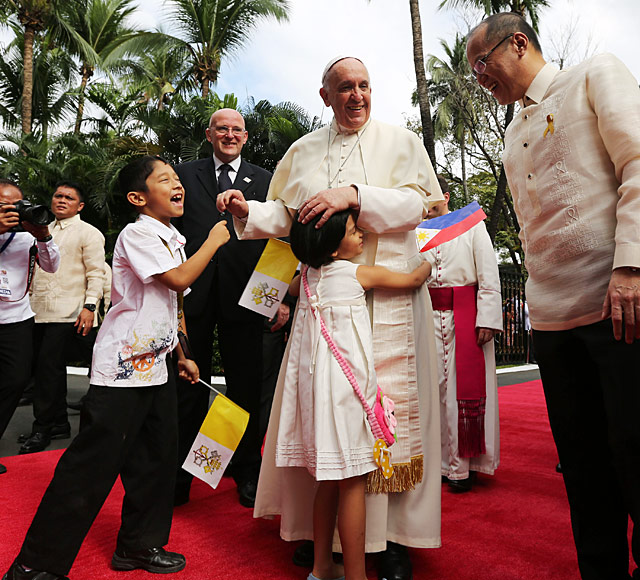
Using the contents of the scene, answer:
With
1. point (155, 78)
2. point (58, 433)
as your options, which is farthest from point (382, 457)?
point (155, 78)

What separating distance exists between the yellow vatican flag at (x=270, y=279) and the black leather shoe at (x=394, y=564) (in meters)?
1.16

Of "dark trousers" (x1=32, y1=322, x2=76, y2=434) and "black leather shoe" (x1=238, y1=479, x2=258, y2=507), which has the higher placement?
"dark trousers" (x1=32, y1=322, x2=76, y2=434)

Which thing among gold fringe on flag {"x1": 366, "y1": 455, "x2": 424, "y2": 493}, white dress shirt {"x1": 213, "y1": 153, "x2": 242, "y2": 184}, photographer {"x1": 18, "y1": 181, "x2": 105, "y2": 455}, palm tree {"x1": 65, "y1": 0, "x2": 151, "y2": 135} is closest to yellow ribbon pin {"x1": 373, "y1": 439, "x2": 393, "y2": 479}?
gold fringe on flag {"x1": 366, "y1": 455, "x2": 424, "y2": 493}

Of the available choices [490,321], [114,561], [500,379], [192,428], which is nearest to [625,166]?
[490,321]

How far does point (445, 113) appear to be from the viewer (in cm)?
2428

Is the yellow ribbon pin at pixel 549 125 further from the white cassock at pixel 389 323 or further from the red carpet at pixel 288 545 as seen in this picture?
the red carpet at pixel 288 545

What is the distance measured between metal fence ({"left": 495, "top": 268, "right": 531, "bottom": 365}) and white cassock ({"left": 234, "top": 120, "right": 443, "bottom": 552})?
11028mm

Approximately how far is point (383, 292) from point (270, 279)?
0.65m

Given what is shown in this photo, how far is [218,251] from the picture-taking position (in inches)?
135

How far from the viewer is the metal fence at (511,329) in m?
13.4

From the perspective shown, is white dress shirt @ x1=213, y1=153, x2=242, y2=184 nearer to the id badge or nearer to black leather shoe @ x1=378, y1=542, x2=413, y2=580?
the id badge

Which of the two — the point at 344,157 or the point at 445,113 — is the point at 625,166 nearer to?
the point at 344,157

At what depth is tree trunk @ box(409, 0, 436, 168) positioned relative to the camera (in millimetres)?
11688

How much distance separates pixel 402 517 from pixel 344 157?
5.06ft
